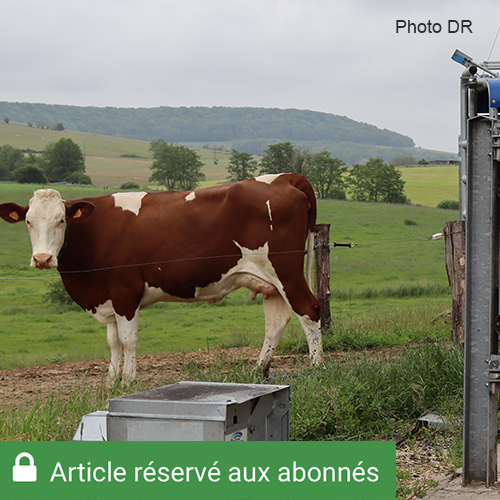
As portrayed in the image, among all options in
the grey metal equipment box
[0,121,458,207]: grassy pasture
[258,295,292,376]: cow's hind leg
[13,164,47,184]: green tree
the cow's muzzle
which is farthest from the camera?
[0,121,458,207]: grassy pasture

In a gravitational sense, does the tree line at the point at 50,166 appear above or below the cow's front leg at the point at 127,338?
above

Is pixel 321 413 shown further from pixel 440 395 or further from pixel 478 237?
pixel 478 237

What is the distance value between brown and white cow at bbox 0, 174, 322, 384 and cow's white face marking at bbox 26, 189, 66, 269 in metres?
0.25

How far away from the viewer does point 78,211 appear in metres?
7.45

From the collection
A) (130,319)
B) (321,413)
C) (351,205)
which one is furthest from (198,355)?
(351,205)

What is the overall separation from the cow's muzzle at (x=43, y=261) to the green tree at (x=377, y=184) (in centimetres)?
5024

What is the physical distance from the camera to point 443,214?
45.7m

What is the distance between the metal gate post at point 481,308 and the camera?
14.3ft

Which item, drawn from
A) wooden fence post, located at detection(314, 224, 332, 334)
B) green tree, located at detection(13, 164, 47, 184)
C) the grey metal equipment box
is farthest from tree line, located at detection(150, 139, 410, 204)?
the grey metal equipment box

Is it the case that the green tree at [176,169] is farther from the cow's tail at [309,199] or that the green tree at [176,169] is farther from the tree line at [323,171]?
the cow's tail at [309,199]

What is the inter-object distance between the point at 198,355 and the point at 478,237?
6.10 metres

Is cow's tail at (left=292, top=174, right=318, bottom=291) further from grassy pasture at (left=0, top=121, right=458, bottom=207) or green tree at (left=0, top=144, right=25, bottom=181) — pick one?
green tree at (left=0, top=144, right=25, bottom=181)

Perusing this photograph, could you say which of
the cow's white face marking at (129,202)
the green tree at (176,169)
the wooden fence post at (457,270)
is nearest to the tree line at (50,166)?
the green tree at (176,169)

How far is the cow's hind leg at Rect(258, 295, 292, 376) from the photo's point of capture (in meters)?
7.94
